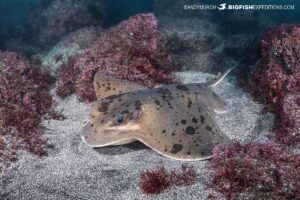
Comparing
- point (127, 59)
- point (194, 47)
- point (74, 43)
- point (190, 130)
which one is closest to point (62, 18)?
point (74, 43)

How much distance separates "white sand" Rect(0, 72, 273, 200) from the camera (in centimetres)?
501

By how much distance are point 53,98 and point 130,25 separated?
3.15m

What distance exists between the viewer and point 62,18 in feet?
60.0

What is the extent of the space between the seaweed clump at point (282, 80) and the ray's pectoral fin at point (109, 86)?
3.36m

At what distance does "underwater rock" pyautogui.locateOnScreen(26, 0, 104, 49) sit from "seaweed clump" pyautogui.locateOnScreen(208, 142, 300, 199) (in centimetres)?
1483

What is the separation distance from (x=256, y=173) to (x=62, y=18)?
53.5ft

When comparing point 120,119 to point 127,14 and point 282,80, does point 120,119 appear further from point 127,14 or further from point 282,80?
point 127,14

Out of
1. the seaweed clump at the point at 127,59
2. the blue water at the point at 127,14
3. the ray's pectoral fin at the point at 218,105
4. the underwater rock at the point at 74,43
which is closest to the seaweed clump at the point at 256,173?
the ray's pectoral fin at the point at 218,105

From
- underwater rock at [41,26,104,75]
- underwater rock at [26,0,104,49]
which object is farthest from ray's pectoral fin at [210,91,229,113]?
underwater rock at [26,0,104,49]

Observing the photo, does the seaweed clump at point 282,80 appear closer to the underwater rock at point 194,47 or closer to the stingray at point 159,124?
the stingray at point 159,124

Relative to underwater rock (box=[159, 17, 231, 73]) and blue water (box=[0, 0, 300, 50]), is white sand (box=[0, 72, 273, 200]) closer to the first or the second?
underwater rock (box=[159, 17, 231, 73])

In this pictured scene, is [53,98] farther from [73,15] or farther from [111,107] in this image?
[73,15]

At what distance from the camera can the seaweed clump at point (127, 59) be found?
8.33 m

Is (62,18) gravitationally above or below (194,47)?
above
